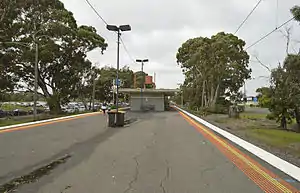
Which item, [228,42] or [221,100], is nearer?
[228,42]

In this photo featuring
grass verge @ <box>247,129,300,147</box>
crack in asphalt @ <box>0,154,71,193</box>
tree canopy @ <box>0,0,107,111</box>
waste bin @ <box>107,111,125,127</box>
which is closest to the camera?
crack in asphalt @ <box>0,154,71,193</box>

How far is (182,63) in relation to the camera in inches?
1984

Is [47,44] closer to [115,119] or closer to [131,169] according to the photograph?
[115,119]

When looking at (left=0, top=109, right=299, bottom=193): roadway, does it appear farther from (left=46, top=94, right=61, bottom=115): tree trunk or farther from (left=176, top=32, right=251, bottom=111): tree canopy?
(left=176, top=32, right=251, bottom=111): tree canopy

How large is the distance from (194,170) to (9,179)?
378cm

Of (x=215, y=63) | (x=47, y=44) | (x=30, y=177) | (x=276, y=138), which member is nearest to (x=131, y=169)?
(x=30, y=177)

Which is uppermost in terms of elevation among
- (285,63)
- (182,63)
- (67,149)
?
(182,63)

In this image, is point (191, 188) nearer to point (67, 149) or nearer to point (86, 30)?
point (67, 149)

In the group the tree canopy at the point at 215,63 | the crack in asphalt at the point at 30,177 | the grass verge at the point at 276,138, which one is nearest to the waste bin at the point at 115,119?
the grass verge at the point at 276,138

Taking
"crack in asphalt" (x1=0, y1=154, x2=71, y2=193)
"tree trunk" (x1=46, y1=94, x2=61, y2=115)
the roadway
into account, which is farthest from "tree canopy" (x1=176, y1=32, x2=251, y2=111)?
"crack in asphalt" (x1=0, y1=154, x2=71, y2=193)

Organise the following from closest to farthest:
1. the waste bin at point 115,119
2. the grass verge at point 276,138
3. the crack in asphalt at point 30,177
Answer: the crack in asphalt at point 30,177
the grass verge at point 276,138
the waste bin at point 115,119

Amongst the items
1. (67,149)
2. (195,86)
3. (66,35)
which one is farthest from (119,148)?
(195,86)

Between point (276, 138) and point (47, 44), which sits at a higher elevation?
point (47, 44)

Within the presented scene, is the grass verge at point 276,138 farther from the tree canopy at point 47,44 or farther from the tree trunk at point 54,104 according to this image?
the tree trunk at point 54,104
